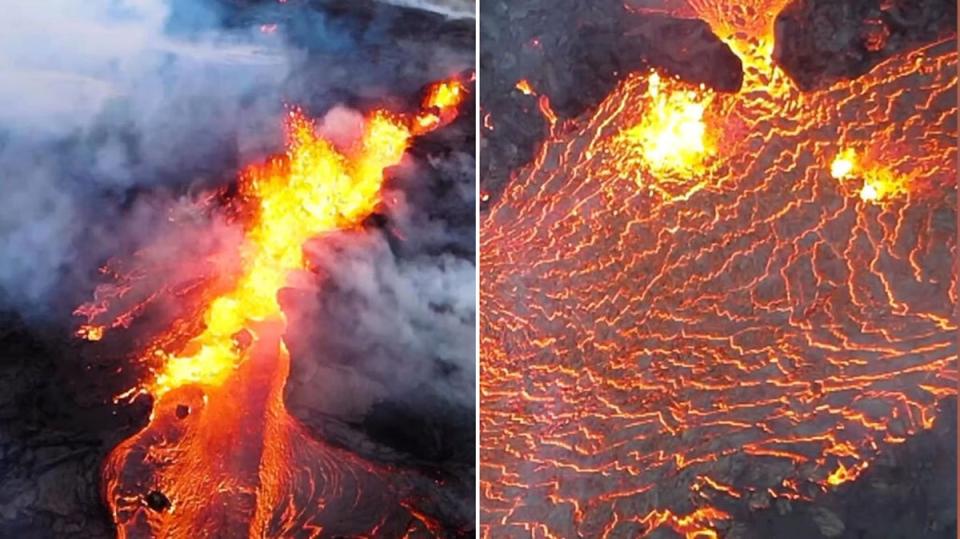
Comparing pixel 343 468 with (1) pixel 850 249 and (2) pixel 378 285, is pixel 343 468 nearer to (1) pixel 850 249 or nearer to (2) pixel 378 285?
(2) pixel 378 285

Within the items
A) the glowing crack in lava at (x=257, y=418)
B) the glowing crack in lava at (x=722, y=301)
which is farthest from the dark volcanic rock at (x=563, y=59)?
the glowing crack in lava at (x=257, y=418)

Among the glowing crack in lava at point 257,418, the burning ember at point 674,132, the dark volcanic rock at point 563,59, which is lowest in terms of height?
the glowing crack in lava at point 257,418

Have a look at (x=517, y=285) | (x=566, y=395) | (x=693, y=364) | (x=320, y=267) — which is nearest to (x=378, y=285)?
(x=320, y=267)

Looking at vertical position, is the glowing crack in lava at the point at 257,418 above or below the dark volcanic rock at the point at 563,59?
below

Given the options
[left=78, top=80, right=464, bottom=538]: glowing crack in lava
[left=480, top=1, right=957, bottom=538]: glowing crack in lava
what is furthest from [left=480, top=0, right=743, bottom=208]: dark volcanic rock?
[left=78, top=80, right=464, bottom=538]: glowing crack in lava

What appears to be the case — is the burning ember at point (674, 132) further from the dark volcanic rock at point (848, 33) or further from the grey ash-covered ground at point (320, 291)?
the grey ash-covered ground at point (320, 291)
